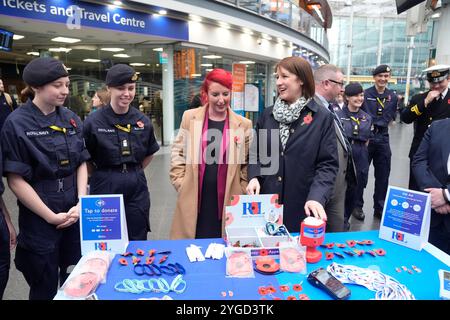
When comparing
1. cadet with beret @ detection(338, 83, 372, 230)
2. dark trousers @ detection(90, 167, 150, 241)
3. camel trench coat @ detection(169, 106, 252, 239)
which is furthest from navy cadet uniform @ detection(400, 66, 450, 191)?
dark trousers @ detection(90, 167, 150, 241)

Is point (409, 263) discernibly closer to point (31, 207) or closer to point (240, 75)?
point (31, 207)

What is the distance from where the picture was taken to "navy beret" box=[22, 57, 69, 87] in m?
1.80

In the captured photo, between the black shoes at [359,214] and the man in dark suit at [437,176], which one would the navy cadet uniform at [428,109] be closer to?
the black shoes at [359,214]

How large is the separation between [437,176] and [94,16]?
6625mm

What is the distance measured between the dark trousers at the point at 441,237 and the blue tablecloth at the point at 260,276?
1.65 feet

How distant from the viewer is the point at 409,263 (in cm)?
152

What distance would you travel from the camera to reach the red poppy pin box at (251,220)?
5.27ft

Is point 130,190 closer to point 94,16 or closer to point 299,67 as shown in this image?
point 299,67

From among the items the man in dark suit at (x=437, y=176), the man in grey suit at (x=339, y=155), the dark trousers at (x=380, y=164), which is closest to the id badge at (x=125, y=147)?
the man in grey suit at (x=339, y=155)

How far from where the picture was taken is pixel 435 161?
83.3 inches

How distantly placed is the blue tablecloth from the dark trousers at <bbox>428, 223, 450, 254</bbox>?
0.50 meters

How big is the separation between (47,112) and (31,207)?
538mm

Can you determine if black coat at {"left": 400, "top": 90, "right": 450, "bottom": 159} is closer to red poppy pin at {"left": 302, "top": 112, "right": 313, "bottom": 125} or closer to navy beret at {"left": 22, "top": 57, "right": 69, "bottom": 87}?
red poppy pin at {"left": 302, "top": 112, "right": 313, "bottom": 125}

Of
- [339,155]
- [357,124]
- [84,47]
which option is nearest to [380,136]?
[357,124]
